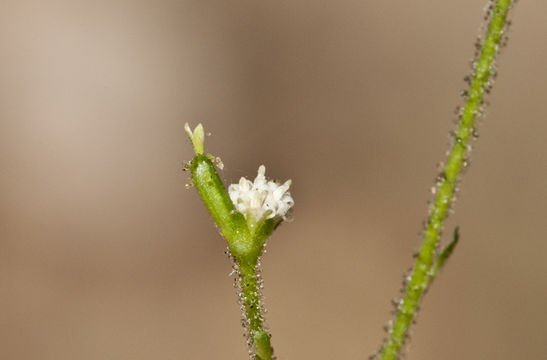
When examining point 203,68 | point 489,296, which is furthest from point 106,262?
point 489,296

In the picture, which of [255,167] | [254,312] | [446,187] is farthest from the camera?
[255,167]

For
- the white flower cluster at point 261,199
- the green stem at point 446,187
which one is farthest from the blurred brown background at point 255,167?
the green stem at point 446,187

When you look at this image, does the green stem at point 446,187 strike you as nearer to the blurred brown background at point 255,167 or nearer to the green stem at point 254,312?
the green stem at point 254,312

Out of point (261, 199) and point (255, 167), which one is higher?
point (255, 167)

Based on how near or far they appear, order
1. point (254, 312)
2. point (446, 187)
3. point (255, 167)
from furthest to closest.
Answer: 1. point (255, 167)
2. point (254, 312)
3. point (446, 187)

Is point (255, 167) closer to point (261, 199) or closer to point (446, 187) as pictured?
point (261, 199)

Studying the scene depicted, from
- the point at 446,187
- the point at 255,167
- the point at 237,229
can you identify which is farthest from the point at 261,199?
the point at 255,167

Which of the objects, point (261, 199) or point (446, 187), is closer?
point (446, 187)
